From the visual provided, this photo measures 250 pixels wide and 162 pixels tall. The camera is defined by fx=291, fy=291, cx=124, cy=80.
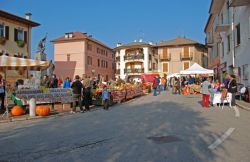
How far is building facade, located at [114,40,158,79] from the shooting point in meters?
73.3

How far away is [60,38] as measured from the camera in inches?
2601

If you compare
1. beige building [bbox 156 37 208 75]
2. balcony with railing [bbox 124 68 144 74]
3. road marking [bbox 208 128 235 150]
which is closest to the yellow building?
road marking [bbox 208 128 235 150]

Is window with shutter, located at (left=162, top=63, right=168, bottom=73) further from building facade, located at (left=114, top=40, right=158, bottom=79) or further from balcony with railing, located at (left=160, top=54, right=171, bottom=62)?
building facade, located at (left=114, top=40, right=158, bottom=79)

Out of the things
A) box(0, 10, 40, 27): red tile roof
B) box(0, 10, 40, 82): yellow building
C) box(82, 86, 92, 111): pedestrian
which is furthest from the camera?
box(0, 10, 40, 82): yellow building

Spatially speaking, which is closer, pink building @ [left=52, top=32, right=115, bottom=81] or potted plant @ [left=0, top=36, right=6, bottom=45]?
potted plant @ [left=0, top=36, right=6, bottom=45]

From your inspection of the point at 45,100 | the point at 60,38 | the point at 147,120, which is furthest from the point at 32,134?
the point at 60,38

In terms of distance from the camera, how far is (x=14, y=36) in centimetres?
3606

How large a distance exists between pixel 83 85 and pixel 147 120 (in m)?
5.45

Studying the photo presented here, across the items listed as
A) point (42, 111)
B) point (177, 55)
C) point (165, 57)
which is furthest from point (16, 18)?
point (177, 55)

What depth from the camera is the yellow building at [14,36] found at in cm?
3384

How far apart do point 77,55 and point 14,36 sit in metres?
26.2

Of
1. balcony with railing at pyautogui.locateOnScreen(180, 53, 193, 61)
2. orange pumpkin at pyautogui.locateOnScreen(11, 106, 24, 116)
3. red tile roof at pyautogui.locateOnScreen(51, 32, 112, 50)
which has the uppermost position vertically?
red tile roof at pyautogui.locateOnScreen(51, 32, 112, 50)

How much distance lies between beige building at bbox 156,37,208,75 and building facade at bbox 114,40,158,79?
202 inches

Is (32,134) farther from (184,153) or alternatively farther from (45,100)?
(45,100)
